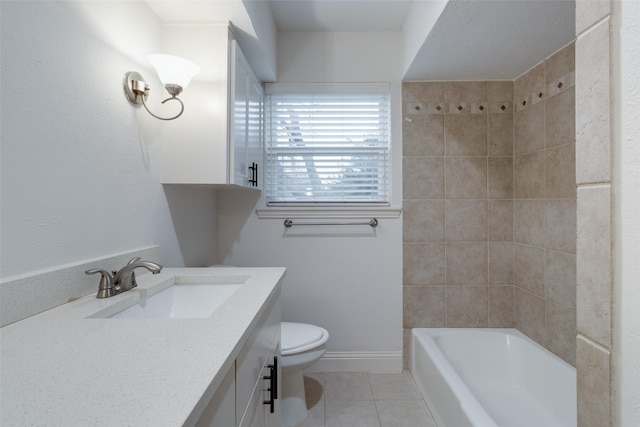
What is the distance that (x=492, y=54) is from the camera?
191 centimetres

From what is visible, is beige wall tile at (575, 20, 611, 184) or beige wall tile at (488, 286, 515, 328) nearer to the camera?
beige wall tile at (575, 20, 611, 184)

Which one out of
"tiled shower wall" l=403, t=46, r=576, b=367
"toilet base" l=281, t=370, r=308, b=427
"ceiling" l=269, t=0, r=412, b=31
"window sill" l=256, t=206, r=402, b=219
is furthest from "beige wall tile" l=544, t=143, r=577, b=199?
"toilet base" l=281, t=370, r=308, b=427

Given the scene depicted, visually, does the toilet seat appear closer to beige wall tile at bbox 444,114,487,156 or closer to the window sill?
the window sill

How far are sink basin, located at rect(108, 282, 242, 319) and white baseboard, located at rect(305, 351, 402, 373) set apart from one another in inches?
51.3

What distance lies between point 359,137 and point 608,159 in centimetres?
193

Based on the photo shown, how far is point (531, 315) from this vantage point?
6.96 feet

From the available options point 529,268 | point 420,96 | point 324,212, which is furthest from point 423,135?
point 529,268

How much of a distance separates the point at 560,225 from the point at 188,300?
200cm

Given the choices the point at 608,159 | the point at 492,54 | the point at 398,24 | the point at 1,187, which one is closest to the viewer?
the point at 608,159

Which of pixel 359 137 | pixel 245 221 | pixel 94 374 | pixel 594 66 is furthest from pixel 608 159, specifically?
pixel 245 221

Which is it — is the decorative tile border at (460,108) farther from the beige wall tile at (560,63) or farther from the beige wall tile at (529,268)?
the beige wall tile at (529,268)

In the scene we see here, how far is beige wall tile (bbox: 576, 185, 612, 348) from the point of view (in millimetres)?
500

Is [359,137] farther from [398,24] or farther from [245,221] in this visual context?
[245,221]

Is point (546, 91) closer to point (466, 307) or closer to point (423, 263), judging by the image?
point (423, 263)
